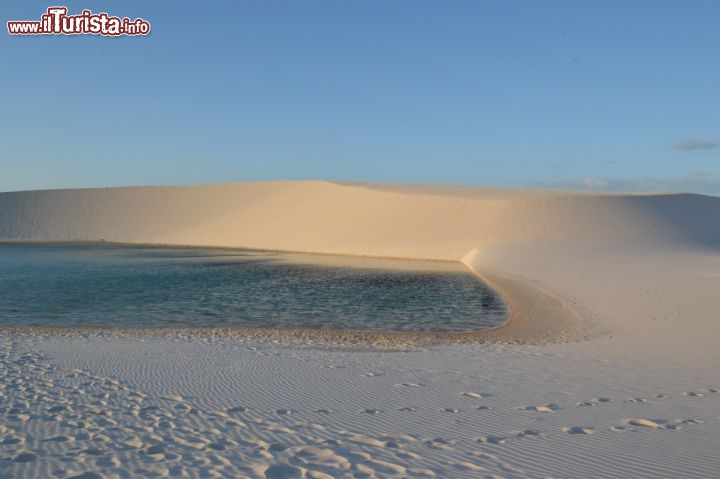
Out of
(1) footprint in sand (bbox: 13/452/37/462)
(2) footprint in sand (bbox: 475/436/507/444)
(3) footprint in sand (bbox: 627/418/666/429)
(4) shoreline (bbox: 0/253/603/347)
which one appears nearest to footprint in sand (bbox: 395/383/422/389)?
(2) footprint in sand (bbox: 475/436/507/444)

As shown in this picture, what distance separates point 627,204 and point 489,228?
11.8 m

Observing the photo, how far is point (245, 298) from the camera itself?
1861 centimetres

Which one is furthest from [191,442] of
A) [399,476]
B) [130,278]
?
[130,278]

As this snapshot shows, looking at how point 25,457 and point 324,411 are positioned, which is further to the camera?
point 324,411

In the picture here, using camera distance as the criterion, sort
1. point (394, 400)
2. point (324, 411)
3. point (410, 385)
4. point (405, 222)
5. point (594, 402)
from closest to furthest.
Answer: point (324, 411) < point (594, 402) < point (394, 400) < point (410, 385) < point (405, 222)

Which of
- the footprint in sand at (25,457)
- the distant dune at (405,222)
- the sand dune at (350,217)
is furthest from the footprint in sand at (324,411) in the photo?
the sand dune at (350,217)

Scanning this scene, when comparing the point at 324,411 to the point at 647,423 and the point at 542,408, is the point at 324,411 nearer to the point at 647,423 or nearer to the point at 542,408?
the point at 542,408

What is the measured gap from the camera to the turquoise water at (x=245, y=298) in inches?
570

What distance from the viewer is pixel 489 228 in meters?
44.8

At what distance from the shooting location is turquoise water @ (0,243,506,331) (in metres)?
14.5

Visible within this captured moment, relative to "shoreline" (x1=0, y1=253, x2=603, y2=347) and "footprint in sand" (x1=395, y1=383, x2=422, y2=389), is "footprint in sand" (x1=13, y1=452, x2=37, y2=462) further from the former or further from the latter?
"shoreline" (x1=0, y1=253, x2=603, y2=347)

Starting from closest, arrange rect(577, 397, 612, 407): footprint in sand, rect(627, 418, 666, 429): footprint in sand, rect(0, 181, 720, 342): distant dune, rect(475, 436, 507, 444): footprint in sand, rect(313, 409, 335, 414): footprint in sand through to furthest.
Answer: rect(475, 436, 507, 444): footprint in sand → rect(627, 418, 666, 429): footprint in sand → rect(313, 409, 335, 414): footprint in sand → rect(577, 397, 612, 407): footprint in sand → rect(0, 181, 720, 342): distant dune

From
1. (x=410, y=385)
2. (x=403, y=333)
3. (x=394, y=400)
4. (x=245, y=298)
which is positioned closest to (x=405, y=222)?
(x=245, y=298)

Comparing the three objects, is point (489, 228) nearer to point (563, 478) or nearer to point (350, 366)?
point (350, 366)
